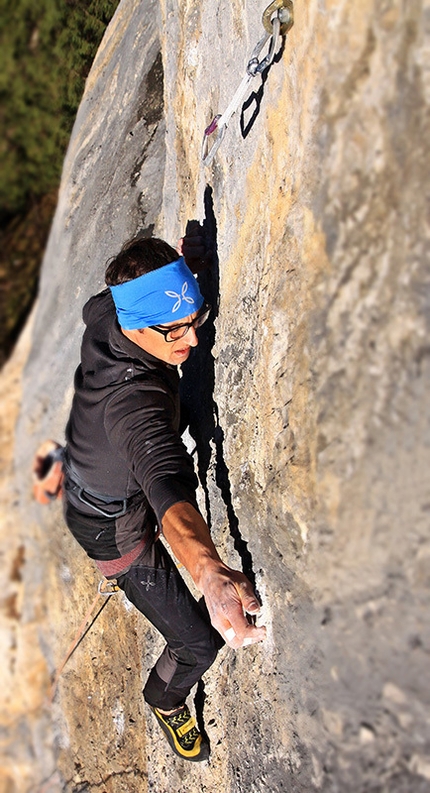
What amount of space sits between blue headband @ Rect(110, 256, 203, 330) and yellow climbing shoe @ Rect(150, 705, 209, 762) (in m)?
1.46

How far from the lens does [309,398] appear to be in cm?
152

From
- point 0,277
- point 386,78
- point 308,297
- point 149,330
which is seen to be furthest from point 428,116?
point 0,277

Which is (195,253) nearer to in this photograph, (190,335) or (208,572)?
(190,335)

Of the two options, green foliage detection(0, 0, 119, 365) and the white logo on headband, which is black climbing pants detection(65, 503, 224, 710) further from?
green foliage detection(0, 0, 119, 365)

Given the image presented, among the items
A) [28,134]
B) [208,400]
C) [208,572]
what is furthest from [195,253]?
[28,134]

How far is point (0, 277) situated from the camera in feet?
27.7

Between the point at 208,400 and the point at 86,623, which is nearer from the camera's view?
the point at 208,400

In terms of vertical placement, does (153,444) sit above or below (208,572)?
above

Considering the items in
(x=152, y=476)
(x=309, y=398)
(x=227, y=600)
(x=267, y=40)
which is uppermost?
(x=267, y=40)

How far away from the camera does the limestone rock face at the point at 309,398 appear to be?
46.8 inches

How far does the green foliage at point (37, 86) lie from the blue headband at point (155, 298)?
3.85m

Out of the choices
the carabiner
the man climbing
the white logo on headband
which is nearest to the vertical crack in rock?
the man climbing

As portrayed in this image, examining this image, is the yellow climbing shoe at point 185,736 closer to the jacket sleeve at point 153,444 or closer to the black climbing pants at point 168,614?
the black climbing pants at point 168,614

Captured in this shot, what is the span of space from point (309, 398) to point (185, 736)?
1587mm
